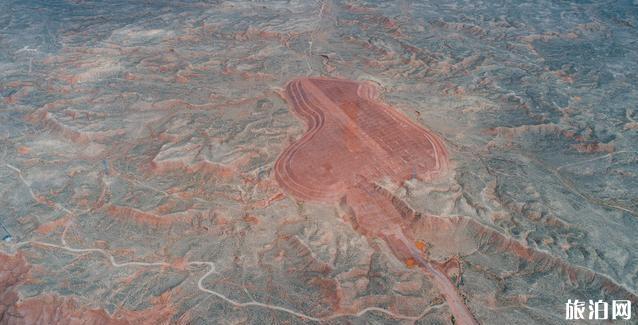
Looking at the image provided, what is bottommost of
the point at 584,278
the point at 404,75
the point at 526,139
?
the point at 584,278

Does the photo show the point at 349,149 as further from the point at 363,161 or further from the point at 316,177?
the point at 316,177

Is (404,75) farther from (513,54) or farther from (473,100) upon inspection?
(513,54)

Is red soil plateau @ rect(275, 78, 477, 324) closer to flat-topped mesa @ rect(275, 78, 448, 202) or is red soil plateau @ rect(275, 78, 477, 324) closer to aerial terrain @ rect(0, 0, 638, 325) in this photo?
flat-topped mesa @ rect(275, 78, 448, 202)

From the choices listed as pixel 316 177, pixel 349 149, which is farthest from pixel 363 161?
pixel 316 177

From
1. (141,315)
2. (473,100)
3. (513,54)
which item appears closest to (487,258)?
(473,100)

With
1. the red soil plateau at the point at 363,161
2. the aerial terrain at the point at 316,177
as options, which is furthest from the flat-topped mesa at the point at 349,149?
the aerial terrain at the point at 316,177

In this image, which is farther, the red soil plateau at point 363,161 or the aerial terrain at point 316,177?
the red soil plateau at point 363,161

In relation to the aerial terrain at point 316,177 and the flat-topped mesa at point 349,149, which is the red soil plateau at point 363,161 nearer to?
the flat-topped mesa at point 349,149

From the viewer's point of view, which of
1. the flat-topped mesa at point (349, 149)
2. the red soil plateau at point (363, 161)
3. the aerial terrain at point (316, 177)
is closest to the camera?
the aerial terrain at point (316, 177)
